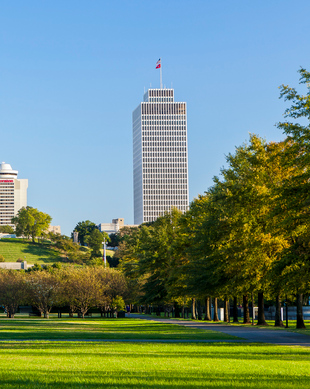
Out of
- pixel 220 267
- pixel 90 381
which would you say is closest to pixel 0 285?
pixel 220 267

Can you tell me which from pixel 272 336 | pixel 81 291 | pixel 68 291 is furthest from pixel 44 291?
pixel 272 336

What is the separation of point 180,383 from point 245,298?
38218 millimetres

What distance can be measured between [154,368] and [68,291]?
207 ft

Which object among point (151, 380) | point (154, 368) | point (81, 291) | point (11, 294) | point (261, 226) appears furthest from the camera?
point (81, 291)

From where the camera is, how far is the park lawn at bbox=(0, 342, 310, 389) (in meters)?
10.7

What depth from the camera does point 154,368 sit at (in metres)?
13.0

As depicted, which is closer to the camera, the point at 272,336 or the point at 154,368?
the point at 154,368

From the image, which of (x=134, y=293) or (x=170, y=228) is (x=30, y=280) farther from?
(x=170, y=228)

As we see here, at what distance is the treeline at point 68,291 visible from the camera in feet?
222

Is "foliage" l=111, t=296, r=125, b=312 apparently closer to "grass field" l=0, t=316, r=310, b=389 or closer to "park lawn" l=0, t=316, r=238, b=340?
"park lawn" l=0, t=316, r=238, b=340

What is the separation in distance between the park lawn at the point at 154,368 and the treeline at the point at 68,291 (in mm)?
48827

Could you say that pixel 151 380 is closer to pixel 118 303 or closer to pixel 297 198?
pixel 297 198

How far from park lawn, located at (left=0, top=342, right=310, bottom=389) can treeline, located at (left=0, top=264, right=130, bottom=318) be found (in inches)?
1922

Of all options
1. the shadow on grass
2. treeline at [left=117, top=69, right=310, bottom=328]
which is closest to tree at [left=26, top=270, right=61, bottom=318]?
treeline at [left=117, top=69, right=310, bottom=328]
